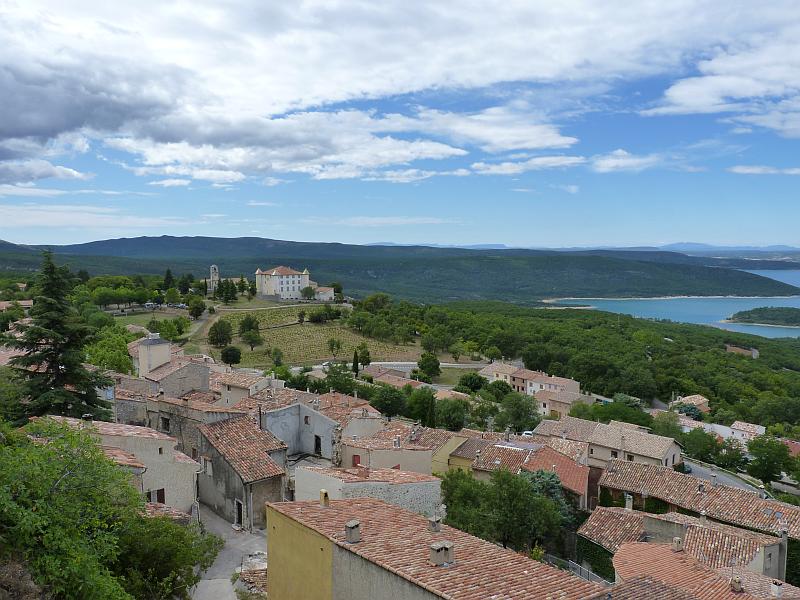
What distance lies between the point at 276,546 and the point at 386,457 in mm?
12995

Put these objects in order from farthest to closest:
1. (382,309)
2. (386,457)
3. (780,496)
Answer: (382,309) → (780,496) → (386,457)

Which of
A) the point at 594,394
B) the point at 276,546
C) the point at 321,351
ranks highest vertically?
the point at 276,546

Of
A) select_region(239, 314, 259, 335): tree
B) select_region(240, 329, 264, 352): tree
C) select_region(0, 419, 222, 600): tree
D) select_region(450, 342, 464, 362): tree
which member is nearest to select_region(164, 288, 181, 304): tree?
select_region(239, 314, 259, 335): tree

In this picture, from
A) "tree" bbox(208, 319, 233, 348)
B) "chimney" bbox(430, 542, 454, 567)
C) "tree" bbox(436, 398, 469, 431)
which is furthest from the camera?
"tree" bbox(208, 319, 233, 348)

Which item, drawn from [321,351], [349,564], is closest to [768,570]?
[349,564]

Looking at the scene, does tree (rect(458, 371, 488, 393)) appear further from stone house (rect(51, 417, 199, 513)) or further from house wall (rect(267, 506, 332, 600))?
house wall (rect(267, 506, 332, 600))

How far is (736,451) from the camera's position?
177 ft

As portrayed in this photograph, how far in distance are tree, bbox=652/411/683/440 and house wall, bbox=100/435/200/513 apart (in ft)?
153

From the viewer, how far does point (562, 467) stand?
29.8m

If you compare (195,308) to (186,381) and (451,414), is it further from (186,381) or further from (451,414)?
(186,381)

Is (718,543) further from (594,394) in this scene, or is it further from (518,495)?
(594,394)

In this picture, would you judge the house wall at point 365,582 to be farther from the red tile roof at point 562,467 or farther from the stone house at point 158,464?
the red tile roof at point 562,467

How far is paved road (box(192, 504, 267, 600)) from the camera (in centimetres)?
1469

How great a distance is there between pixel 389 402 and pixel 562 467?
23484 mm
